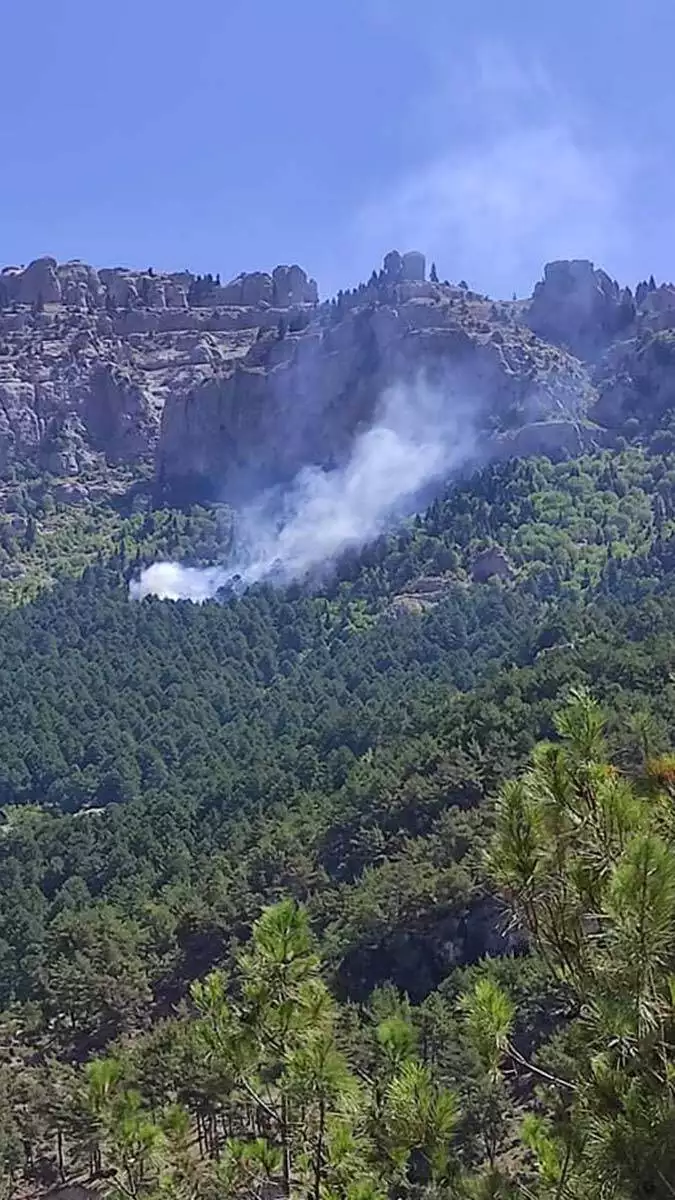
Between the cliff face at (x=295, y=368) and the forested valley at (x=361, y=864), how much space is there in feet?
41.9

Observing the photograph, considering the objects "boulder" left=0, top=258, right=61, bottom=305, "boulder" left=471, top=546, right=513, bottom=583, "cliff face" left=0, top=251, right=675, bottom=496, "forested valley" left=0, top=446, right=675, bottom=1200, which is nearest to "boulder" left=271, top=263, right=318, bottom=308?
"cliff face" left=0, top=251, right=675, bottom=496

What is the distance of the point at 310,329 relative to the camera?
464 ft

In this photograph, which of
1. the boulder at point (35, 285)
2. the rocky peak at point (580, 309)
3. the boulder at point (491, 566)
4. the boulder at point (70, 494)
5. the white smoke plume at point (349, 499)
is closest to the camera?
the boulder at point (491, 566)

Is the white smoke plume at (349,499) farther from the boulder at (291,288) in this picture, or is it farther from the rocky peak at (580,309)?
the boulder at (291,288)

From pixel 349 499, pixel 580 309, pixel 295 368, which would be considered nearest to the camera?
pixel 349 499

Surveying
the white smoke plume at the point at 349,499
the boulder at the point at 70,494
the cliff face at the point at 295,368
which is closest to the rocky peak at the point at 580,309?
the cliff face at the point at 295,368

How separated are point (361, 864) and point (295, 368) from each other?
344ft

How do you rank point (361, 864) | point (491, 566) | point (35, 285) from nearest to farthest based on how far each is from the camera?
point (361, 864) < point (491, 566) < point (35, 285)

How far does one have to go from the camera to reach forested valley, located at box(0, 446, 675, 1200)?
202 inches

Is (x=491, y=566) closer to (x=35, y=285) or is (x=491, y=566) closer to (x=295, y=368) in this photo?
(x=295, y=368)

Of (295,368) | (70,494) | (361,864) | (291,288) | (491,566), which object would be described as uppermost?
(291,288)

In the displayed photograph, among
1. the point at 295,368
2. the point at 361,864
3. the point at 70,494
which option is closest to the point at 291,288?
the point at 295,368

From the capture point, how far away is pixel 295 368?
135 m

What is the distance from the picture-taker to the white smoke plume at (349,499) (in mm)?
114062
